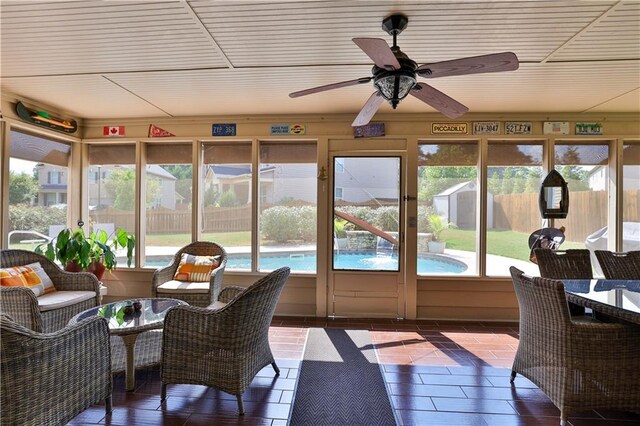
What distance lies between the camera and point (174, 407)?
85.7 inches

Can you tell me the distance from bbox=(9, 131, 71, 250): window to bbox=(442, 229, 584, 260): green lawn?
5136 millimetres

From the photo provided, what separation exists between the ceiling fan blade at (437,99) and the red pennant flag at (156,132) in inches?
135

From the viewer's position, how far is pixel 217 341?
2066mm

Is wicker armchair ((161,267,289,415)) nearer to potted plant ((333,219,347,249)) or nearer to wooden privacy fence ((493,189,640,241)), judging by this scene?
potted plant ((333,219,347,249))

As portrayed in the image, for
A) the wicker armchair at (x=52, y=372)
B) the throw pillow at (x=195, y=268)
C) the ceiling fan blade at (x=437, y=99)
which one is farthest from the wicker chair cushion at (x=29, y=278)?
the ceiling fan blade at (x=437, y=99)

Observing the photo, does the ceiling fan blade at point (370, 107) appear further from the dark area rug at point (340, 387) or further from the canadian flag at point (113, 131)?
the canadian flag at point (113, 131)

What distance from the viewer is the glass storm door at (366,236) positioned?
13.6ft

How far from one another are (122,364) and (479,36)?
147 inches

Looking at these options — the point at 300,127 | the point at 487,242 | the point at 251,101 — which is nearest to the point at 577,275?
the point at 487,242

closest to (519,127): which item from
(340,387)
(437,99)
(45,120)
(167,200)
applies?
(437,99)

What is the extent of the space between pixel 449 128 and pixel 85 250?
4.61m

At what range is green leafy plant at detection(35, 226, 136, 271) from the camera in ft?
11.8

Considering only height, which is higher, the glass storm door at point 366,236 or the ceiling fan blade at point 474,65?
the ceiling fan blade at point 474,65

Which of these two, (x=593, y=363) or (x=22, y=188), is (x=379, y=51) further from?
(x=22, y=188)
